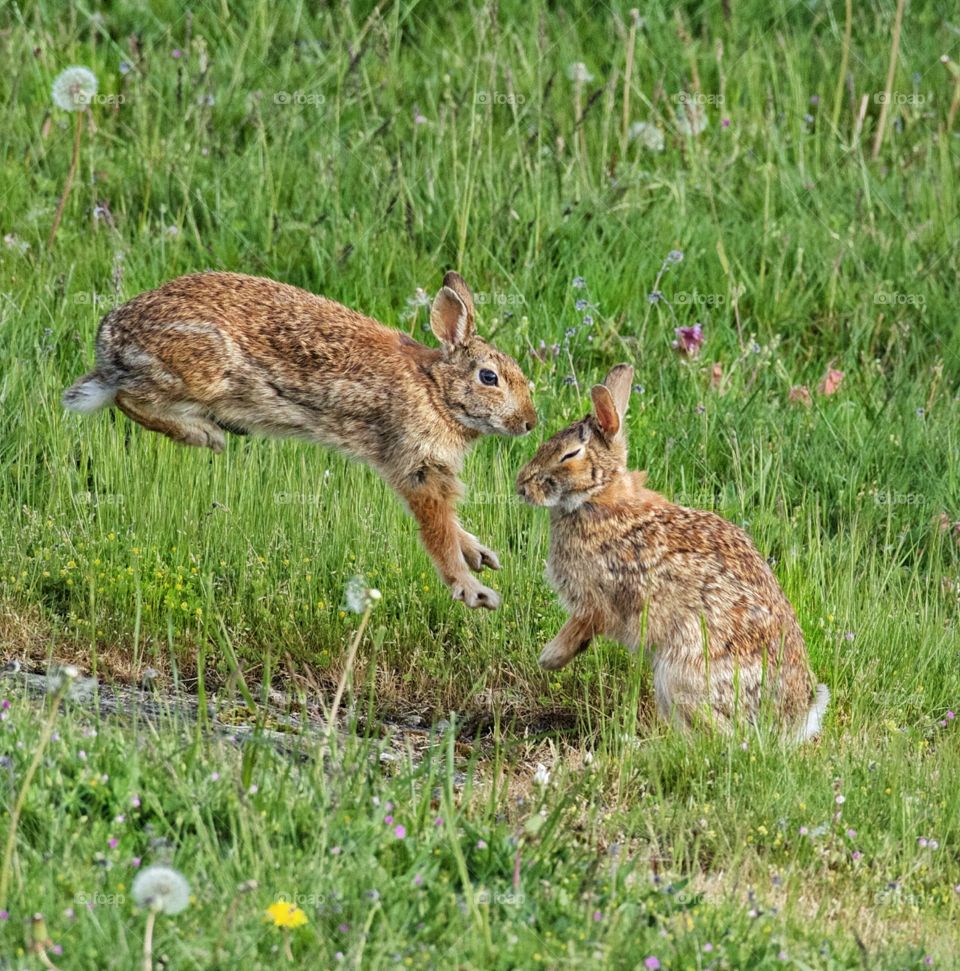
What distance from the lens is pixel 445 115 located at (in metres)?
9.57

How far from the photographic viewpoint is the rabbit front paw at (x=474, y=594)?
242 inches

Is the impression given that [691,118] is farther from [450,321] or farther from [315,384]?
[315,384]

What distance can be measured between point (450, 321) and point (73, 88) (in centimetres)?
309

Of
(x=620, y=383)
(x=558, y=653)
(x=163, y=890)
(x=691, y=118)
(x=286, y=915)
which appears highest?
(x=691, y=118)

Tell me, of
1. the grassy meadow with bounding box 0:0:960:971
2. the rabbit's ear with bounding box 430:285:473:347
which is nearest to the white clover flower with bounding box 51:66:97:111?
the grassy meadow with bounding box 0:0:960:971

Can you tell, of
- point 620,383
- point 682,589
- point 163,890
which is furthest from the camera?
point 620,383

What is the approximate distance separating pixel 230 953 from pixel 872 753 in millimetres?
2671

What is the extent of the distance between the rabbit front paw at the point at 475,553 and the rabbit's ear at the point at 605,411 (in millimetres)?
664

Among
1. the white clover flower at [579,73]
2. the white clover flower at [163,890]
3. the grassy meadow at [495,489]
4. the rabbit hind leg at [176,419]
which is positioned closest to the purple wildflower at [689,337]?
the grassy meadow at [495,489]

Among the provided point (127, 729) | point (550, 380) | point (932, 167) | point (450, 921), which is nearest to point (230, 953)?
point (450, 921)

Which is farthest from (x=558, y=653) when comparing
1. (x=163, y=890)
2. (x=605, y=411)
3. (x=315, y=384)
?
(x=163, y=890)

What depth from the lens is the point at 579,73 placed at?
33.0ft

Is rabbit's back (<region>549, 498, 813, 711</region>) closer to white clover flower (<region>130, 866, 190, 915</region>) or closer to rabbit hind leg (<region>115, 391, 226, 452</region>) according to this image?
rabbit hind leg (<region>115, 391, 226, 452</region>)

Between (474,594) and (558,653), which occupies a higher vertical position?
(474,594)
